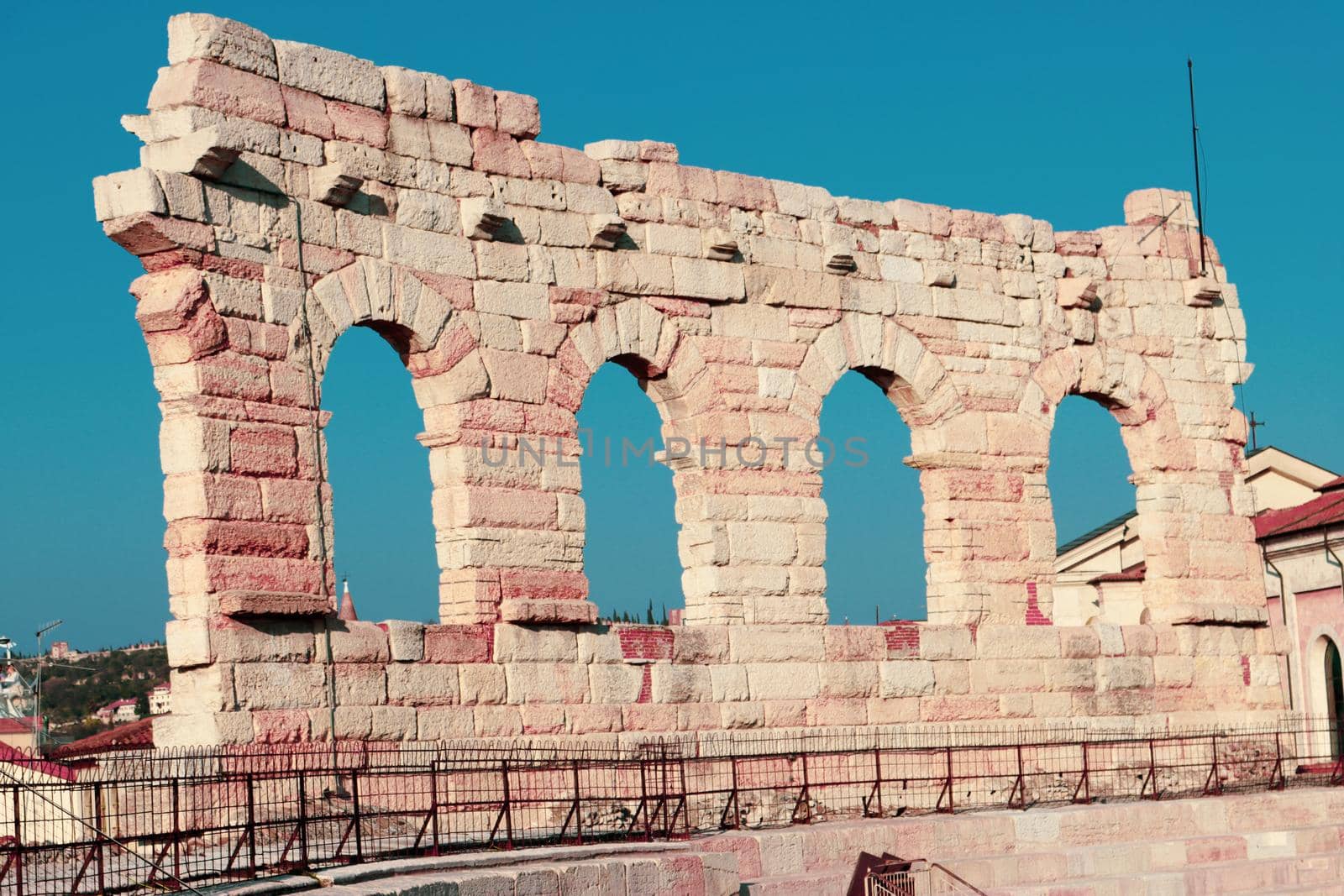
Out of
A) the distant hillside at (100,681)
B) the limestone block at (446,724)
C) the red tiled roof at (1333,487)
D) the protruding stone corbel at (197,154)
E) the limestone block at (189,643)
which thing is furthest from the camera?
the distant hillside at (100,681)

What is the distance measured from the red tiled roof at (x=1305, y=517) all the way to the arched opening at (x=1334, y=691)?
1.44m

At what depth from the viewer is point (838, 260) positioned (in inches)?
699

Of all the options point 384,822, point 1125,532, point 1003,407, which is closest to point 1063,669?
point 1003,407

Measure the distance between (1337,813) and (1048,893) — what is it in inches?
166

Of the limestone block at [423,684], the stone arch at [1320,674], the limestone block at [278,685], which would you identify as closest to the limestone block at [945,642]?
the limestone block at [423,684]

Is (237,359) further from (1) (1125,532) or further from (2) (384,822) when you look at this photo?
(1) (1125,532)

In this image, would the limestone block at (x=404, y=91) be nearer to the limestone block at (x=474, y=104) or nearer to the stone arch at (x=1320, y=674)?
the limestone block at (x=474, y=104)

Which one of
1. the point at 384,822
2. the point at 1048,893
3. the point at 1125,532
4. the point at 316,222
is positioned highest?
the point at 316,222

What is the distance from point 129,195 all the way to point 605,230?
422 centimetres

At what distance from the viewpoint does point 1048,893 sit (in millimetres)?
15695

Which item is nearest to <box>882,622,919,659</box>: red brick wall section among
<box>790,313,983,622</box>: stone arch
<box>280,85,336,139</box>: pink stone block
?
<box>790,313,983,622</box>: stone arch

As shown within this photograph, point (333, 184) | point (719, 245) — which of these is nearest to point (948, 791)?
point (719, 245)

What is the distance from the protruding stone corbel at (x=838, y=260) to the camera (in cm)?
1773

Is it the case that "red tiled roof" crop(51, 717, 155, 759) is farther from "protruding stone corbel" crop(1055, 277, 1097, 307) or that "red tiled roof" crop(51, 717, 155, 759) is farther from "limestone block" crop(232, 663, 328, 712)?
"protruding stone corbel" crop(1055, 277, 1097, 307)
